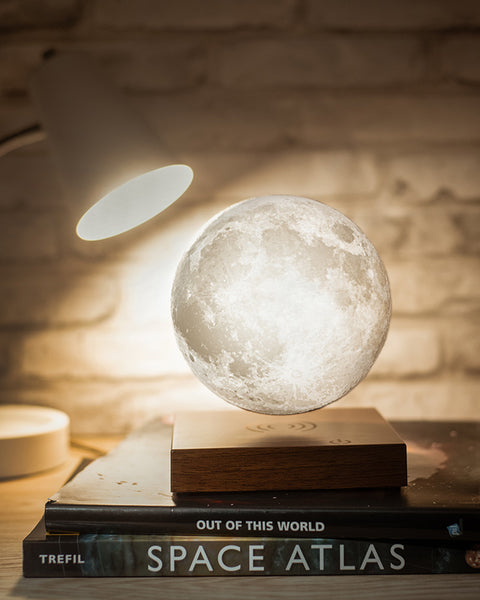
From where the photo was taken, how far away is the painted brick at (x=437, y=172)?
3.32 feet

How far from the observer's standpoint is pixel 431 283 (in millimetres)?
1020

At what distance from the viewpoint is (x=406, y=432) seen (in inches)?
33.4

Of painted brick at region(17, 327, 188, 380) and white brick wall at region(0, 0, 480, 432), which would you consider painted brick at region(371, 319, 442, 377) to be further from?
painted brick at region(17, 327, 188, 380)

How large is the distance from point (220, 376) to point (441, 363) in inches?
23.1

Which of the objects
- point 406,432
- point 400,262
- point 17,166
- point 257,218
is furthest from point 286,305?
point 17,166

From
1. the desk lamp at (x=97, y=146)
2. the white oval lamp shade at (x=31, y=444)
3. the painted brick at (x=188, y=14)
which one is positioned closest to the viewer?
the desk lamp at (x=97, y=146)

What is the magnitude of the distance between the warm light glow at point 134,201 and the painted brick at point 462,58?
0.56 m

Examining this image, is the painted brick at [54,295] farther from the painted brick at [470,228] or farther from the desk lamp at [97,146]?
the painted brick at [470,228]

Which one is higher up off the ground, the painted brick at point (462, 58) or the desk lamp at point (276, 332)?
the painted brick at point (462, 58)

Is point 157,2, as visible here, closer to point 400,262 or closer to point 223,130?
point 223,130

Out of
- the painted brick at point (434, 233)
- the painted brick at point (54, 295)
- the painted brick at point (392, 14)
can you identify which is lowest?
the painted brick at point (54, 295)

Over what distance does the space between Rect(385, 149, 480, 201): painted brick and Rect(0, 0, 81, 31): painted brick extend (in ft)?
2.08

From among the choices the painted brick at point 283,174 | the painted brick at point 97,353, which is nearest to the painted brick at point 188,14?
the painted brick at point 283,174

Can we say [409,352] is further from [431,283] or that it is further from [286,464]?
[286,464]
